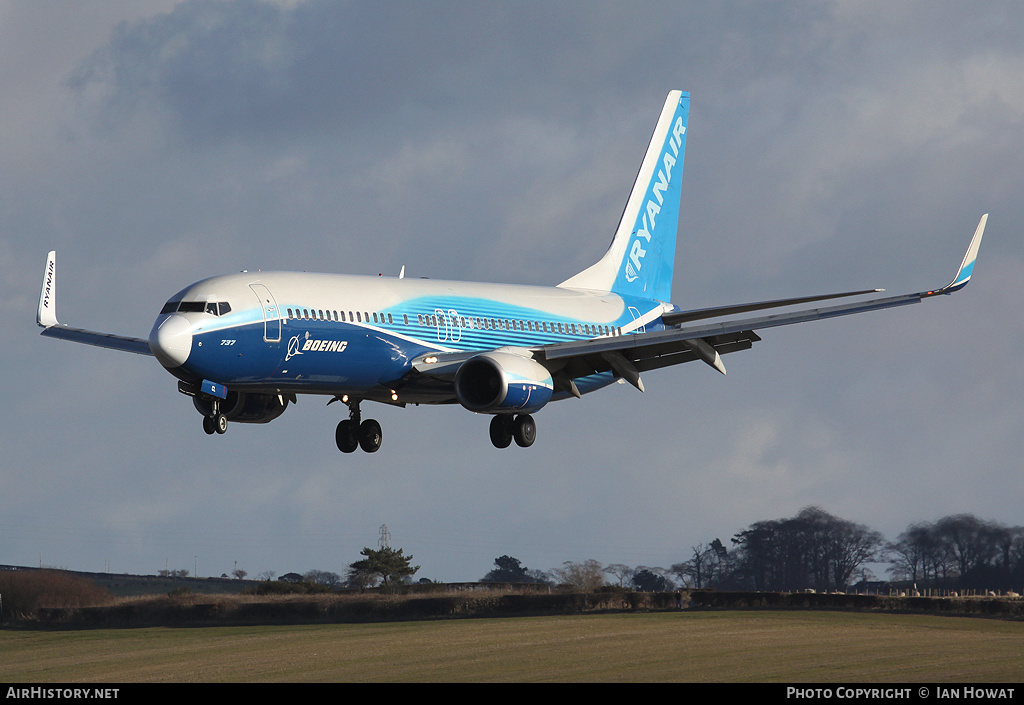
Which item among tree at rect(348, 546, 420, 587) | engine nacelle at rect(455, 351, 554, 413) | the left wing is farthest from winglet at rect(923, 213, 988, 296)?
tree at rect(348, 546, 420, 587)

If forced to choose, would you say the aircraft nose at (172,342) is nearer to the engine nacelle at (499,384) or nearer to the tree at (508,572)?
the engine nacelle at (499,384)

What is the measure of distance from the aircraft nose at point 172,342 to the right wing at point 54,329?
27.5 feet

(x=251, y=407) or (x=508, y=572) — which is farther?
(x=508, y=572)

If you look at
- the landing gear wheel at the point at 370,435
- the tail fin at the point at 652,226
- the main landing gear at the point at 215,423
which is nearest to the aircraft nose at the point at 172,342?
the main landing gear at the point at 215,423

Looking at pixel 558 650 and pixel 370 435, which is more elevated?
pixel 370 435

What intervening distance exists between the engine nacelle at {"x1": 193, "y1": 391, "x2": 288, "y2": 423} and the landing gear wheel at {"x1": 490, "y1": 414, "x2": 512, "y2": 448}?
26.5 ft

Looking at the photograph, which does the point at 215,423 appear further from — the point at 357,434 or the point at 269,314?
the point at 357,434

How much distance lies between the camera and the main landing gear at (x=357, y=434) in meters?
54.9

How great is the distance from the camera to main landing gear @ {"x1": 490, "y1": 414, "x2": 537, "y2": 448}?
5344 centimetres

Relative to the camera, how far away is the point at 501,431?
2115 inches

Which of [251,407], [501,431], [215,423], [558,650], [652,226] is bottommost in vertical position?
[558,650]

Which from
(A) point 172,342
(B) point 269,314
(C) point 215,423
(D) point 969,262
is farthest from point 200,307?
(D) point 969,262

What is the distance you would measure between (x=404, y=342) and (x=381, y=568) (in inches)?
2178
